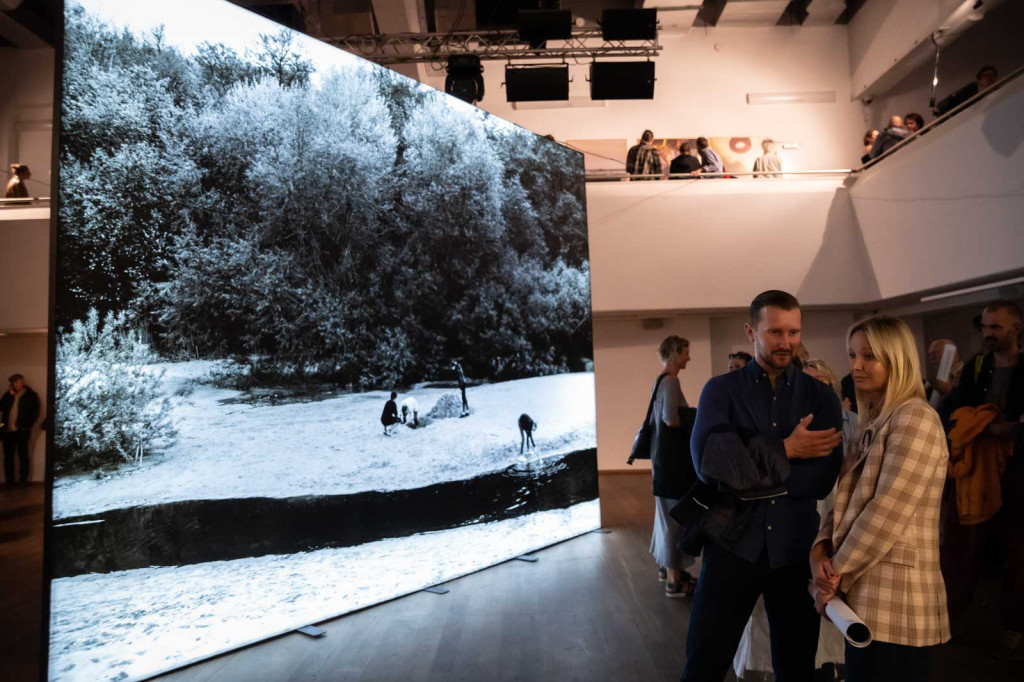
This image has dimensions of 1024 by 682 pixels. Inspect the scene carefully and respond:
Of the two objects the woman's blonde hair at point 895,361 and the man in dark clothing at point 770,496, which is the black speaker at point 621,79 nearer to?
the man in dark clothing at point 770,496

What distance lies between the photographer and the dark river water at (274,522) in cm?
340

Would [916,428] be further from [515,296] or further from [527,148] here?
[527,148]

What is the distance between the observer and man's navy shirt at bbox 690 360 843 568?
223 centimetres

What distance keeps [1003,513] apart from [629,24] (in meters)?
6.40

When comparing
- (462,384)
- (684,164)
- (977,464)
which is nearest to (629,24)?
(684,164)

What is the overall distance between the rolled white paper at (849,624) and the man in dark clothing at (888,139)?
820 cm

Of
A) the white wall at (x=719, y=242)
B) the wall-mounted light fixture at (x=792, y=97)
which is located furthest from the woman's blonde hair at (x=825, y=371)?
the wall-mounted light fixture at (x=792, y=97)

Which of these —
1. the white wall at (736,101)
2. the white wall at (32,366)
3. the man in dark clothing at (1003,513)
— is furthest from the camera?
the white wall at (736,101)

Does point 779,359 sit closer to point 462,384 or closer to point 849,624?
point 849,624

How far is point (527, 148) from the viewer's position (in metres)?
6.53

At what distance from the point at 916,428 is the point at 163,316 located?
3355 mm

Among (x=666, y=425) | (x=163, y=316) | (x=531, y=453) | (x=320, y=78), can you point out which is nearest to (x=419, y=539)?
(x=531, y=453)

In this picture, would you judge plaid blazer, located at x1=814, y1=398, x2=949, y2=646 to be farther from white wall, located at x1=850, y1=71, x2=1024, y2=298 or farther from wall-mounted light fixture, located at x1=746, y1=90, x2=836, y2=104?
wall-mounted light fixture, located at x1=746, y1=90, x2=836, y2=104

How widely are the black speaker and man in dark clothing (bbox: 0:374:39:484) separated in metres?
6.61
